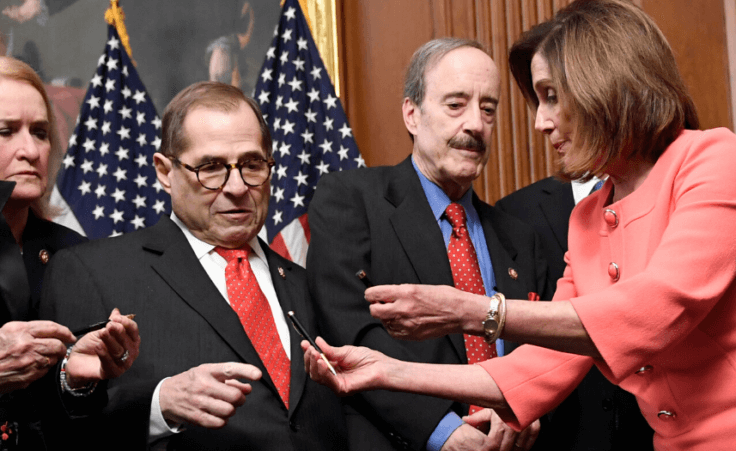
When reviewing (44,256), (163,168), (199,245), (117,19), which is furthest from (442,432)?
(117,19)

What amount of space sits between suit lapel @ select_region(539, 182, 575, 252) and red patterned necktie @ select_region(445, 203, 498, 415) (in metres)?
0.50

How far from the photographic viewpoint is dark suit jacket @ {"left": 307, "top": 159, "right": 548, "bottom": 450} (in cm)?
247

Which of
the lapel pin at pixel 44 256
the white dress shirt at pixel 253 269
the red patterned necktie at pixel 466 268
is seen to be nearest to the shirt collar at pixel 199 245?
the white dress shirt at pixel 253 269

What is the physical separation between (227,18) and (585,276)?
2.98 m

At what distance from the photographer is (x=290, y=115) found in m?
4.14

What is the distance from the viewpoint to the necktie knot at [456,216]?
2.88 m

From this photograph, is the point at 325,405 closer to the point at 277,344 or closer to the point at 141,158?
the point at 277,344

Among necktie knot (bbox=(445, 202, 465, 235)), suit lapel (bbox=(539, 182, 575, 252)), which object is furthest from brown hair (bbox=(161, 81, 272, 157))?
suit lapel (bbox=(539, 182, 575, 252))

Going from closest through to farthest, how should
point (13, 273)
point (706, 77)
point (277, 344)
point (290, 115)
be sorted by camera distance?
point (13, 273), point (277, 344), point (706, 77), point (290, 115)

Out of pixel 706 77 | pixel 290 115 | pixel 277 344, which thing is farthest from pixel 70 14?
pixel 706 77

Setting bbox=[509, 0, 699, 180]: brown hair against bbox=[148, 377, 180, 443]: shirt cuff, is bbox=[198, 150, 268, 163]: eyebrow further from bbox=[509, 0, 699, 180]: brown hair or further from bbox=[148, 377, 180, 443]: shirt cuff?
bbox=[509, 0, 699, 180]: brown hair

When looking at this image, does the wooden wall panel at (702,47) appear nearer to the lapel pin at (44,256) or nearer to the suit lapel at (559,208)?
the suit lapel at (559,208)

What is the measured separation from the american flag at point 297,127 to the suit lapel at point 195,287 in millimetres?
1297

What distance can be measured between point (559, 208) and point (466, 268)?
2.33 ft
